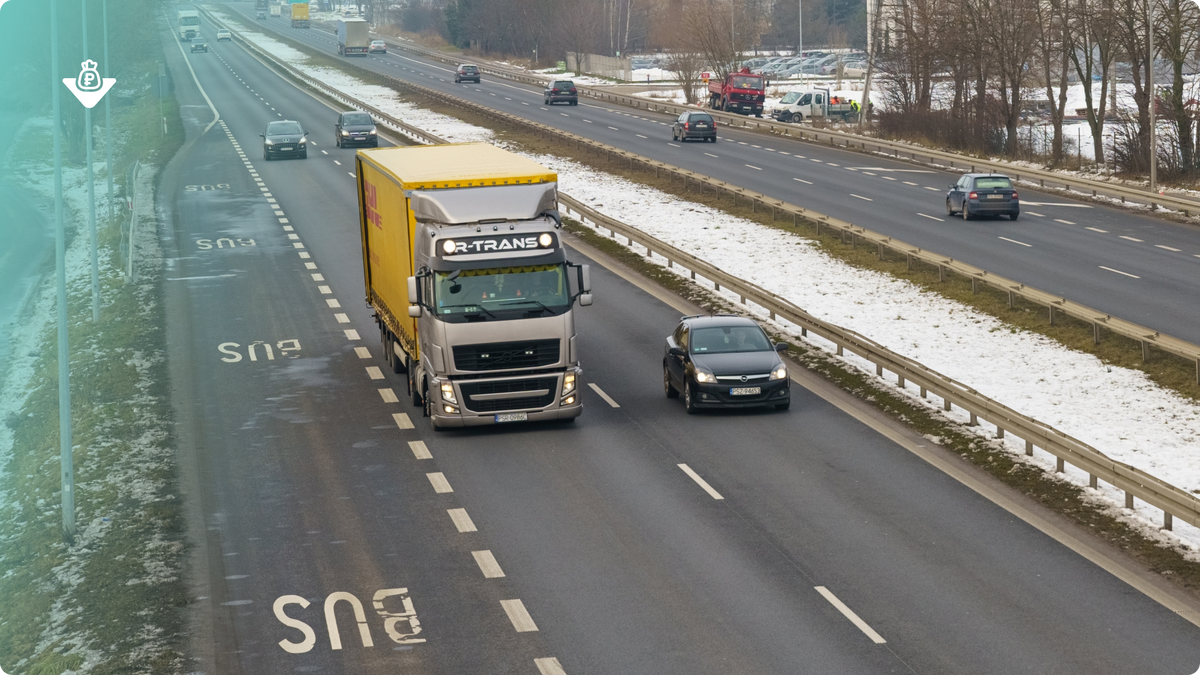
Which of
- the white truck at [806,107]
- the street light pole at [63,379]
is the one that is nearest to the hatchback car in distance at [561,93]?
the white truck at [806,107]

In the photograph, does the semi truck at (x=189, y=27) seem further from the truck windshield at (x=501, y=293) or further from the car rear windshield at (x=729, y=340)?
the truck windshield at (x=501, y=293)

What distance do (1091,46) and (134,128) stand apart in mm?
53537

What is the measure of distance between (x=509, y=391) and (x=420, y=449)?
5.29ft

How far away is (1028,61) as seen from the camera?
2825 inches

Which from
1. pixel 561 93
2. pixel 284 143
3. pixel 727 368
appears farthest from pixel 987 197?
pixel 561 93

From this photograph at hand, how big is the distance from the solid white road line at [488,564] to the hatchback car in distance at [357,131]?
49.4 meters

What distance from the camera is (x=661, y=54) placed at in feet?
502

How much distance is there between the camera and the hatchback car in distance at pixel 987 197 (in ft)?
147

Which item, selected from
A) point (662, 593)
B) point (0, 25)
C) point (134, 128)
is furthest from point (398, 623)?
point (0, 25)

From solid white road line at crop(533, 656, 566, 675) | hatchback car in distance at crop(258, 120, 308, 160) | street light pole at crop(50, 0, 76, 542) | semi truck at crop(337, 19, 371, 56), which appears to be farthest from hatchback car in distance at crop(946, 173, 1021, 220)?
semi truck at crop(337, 19, 371, 56)

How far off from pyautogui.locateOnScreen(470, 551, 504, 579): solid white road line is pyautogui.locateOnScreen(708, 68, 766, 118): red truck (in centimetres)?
7173

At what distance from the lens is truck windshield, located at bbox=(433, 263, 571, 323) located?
831 inches

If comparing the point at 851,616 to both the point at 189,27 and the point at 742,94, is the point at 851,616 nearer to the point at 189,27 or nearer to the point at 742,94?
the point at 742,94

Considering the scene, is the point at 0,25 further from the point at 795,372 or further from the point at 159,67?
the point at 795,372
